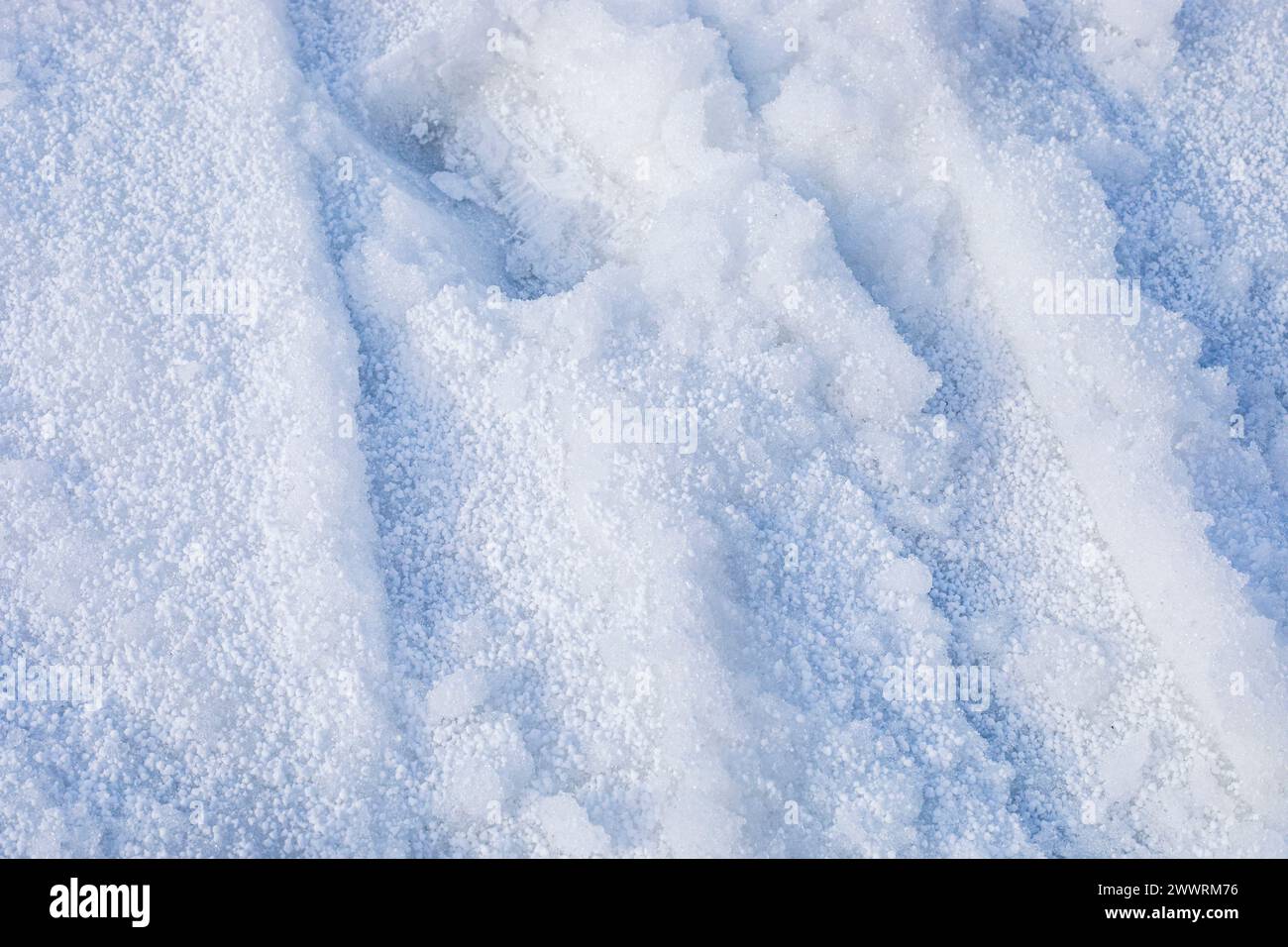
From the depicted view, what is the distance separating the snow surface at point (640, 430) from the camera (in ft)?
6.86

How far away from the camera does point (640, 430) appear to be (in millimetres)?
2285

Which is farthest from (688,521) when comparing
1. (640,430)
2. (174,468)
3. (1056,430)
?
(174,468)

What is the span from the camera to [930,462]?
93.8 inches

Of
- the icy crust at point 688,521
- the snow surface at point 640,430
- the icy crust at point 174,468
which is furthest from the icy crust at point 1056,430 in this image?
the icy crust at point 174,468

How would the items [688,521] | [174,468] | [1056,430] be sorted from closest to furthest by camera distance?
[688,521] → [174,468] → [1056,430]

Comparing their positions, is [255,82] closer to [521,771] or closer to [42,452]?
[42,452]

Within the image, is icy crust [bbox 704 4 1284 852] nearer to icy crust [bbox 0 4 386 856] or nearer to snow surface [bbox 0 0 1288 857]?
snow surface [bbox 0 0 1288 857]

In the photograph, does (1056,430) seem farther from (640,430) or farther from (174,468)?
(174,468)

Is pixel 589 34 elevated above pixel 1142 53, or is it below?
below

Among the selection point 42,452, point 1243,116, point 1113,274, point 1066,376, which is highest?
point 1243,116

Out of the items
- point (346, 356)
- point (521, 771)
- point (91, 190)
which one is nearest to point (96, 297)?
point (91, 190)

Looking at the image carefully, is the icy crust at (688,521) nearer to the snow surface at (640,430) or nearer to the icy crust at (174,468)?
the snow surface at (640,430)

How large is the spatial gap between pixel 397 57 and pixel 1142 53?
1.90 meters

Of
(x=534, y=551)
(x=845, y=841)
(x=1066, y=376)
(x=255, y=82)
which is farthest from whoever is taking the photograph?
(x=255, y=82)
